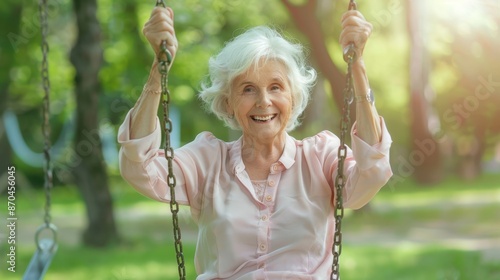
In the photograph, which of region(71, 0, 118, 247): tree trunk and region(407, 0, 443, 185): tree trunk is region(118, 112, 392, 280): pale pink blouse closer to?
region(71, 0, 118, 247): tree trunk

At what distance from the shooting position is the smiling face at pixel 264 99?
293 centimetres

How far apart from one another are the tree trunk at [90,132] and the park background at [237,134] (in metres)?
0.02

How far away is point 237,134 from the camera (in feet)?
59.0

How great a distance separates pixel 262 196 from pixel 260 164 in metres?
0.13

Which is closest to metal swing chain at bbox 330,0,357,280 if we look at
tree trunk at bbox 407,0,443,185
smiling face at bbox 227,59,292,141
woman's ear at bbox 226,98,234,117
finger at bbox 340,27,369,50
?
finger at bbox 340,27,369,50

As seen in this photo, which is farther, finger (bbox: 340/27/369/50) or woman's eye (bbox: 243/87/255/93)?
woman's eye (bbox: 243/87/255/93)

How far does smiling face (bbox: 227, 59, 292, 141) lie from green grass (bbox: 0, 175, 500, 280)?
15.4ft

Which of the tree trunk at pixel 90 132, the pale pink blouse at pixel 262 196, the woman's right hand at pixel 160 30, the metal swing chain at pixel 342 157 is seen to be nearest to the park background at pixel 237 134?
the tree trunk at pixel 90 132

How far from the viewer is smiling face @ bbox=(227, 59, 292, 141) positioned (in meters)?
2.93

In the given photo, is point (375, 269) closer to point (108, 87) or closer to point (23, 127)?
point (108, 87)

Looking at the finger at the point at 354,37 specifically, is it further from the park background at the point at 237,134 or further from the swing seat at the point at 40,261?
the park background at the point at 237,134

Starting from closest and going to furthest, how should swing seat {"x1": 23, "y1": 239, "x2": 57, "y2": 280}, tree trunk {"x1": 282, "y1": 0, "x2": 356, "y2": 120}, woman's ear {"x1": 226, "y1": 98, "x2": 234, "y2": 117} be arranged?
woman's ear {"x1": 226, "y1": 98, "x2": 234, "y2": 117}, swing seat {"x1": 23, "y1": 239, "x2": 57, "y2": 280}, tree trunk {"x1": 282, "y1": 0, "x2": 356, "y2": 120}

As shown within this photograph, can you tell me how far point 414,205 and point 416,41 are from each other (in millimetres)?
2814

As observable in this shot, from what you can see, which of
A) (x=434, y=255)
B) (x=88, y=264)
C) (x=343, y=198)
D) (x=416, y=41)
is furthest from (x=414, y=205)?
(x=343, y=198)
